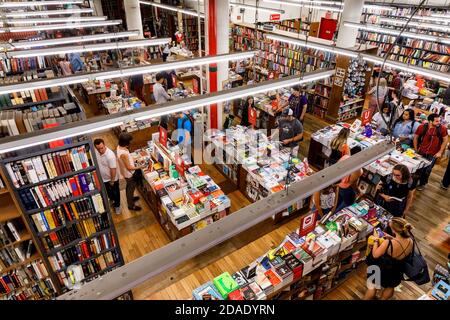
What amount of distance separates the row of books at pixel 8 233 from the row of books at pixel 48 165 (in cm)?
59

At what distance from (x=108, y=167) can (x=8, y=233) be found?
2019 millimetres

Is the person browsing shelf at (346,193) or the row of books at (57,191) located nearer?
the row of books at (57,191)

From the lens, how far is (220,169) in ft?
25.5

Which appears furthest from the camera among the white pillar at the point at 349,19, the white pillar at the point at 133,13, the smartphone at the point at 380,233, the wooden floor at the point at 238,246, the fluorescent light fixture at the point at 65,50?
the white pillar at the point at 133,13

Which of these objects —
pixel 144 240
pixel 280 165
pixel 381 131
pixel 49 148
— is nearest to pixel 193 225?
pixel 144 240

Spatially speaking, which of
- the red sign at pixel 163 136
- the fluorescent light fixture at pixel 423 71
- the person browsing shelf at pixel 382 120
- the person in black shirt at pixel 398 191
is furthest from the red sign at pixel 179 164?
the person browsing shelf at pixel 382 120

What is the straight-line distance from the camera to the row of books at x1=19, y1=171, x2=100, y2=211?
12.7 feet

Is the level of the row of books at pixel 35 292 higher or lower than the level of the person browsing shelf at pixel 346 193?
lower

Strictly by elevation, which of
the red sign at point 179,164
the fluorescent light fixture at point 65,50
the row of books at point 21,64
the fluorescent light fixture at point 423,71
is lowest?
the red sign at point 179,164

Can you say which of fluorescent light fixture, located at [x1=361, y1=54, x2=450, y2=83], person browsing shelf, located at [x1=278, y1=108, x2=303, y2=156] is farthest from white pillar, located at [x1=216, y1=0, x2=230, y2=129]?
fluorescent light fixture, located at [x1=361, y1=54, x2=450, y2=83]

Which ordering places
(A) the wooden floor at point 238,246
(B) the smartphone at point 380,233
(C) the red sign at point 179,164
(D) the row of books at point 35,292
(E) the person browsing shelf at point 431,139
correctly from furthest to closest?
(E) the person browsing shelf at point 431,139
(C) the red sign at point 179,164
(A) the wooden floor at point 238,246
(B) the smartphone at point 380,233
(D) the row of books at point 35,292

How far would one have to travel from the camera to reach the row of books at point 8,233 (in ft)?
12.7

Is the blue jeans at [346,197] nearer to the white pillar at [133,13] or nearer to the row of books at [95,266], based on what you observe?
the row of books at [95,266]
